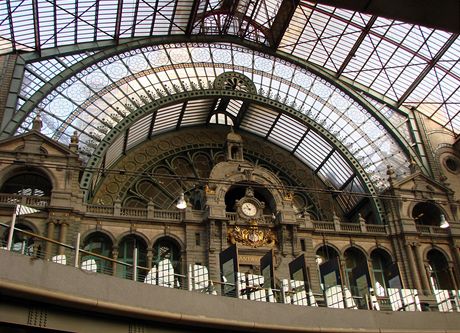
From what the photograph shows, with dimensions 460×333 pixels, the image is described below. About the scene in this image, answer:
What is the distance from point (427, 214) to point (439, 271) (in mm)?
5245

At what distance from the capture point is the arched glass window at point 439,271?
43.4m

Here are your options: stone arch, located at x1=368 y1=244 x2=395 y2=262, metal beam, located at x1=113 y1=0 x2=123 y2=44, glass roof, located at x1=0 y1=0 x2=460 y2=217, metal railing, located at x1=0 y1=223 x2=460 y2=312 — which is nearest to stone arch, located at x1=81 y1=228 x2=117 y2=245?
glass roof, located at x1=0 y1=0 x2=460 y2=217

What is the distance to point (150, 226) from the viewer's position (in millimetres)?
39031

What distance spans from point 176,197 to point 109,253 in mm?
10672

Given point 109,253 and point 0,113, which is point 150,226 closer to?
point 109,253

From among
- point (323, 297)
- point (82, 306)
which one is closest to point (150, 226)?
point (323, 297)

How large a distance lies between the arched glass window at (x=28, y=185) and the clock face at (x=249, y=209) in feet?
46.1

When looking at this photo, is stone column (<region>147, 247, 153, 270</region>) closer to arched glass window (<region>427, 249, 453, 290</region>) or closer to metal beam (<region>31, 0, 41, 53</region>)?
metal beam (<region>31, 0, 41, 53</region>)

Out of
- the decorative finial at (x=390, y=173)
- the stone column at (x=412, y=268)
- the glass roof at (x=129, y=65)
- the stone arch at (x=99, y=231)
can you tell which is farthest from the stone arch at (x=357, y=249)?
the stone arch at (x=99, y=231)

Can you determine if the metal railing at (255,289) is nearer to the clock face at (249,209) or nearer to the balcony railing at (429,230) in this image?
the clock face at (249,209)

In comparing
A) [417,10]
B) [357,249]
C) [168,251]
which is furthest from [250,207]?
[417,10]

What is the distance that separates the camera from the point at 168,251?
130ft

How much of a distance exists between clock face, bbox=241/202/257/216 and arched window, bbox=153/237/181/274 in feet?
18.5

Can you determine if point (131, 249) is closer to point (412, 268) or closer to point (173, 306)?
point (173, 306)
